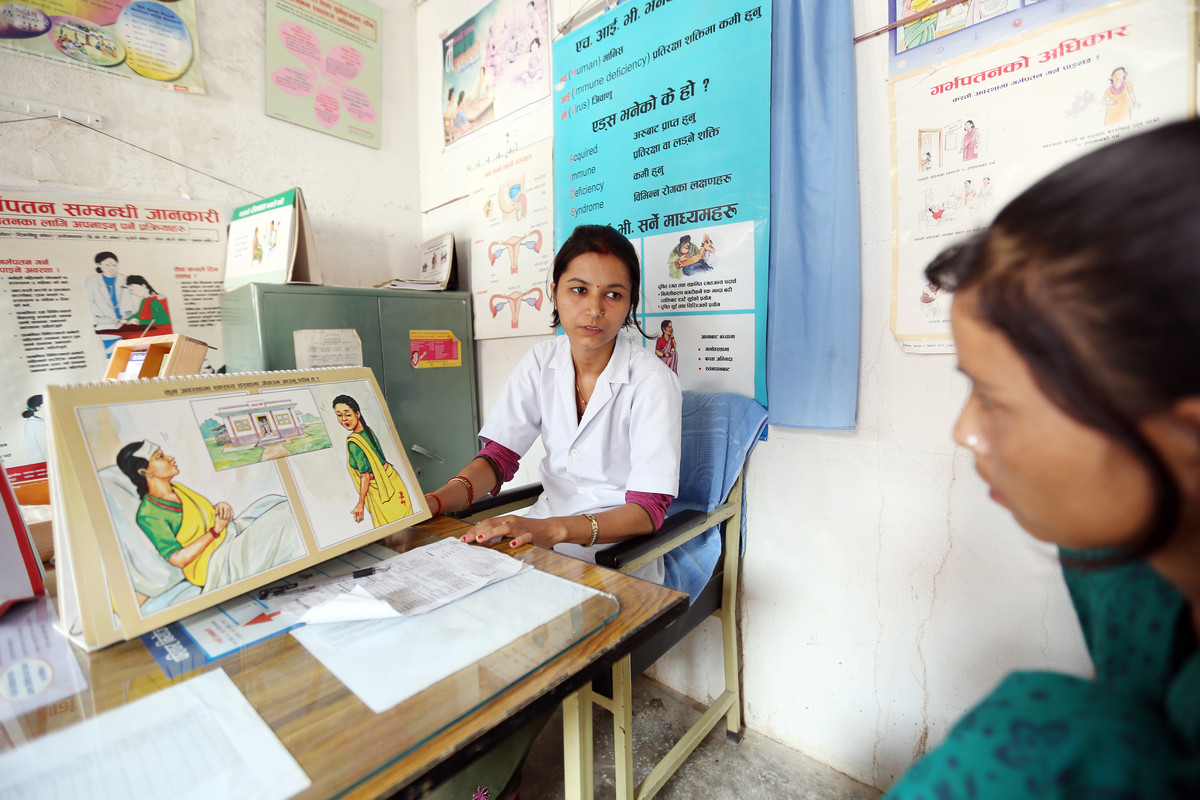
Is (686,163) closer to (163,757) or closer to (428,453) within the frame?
(428,453)

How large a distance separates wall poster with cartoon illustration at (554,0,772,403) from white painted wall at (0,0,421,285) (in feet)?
3.51

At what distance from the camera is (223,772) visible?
435mm

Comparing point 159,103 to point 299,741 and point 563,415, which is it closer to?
point 563,415

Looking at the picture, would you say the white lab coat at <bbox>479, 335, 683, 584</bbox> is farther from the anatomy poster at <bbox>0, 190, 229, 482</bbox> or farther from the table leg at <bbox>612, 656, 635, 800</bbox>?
the anatomy poster at <bbox>0, 190, 229, 482</bbox>

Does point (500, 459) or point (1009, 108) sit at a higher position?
point (1009, 108)

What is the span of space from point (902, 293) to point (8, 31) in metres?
2.65

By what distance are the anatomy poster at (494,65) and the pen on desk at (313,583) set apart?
185 centimetres

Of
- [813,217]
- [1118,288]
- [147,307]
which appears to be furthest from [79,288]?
[1118,288]

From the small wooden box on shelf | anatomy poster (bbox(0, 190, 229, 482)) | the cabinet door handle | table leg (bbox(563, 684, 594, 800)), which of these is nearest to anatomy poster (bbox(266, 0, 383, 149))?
anatomy poster (bbox(0, 190, 229, 482))

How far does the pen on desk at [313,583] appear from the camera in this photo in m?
0.77

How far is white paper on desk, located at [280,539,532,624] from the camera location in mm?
680

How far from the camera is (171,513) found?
2.23ft

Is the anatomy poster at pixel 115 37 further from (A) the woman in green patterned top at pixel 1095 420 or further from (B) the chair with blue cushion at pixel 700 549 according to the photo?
(A) the woman in green patterned top at pixel 1095 420

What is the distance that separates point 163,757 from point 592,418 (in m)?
1.06
